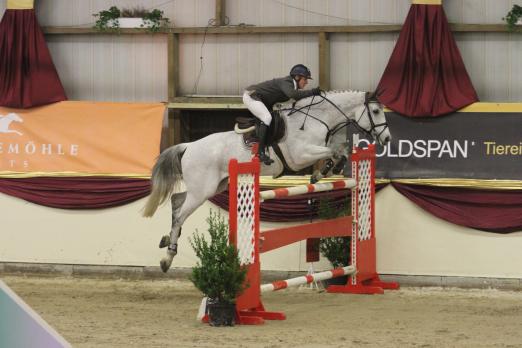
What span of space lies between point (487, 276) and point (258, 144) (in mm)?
3113

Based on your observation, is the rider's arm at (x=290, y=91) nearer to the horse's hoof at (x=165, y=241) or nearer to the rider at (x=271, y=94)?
the rider at (x=271, y=94)

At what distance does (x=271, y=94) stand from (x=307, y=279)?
1.83 m

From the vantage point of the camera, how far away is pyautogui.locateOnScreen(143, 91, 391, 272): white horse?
28.2ft

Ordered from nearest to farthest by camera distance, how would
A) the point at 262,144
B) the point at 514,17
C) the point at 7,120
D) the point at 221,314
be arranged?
the point at 221,314 → the point at 262,144 → the point at 514,17 → the point at 7,120

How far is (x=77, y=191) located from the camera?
10875mm

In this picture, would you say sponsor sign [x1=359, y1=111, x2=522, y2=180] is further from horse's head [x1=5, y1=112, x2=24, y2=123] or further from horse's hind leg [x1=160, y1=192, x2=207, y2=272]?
horse's head [x1=5, y1=112, x2=24, y2=123]

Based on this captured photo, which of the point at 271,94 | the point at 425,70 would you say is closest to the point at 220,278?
the point at 271,94

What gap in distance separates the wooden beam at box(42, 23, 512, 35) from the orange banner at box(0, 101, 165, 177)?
0.99 meters

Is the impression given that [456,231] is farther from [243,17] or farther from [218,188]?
[243,17]

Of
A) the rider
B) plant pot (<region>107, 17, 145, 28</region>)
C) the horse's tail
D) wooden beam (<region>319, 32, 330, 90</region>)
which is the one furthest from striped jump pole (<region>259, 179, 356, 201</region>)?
plant pot (<region>107, 17, 145, 28</region>)

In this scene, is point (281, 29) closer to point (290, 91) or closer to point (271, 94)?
point (271, 94)

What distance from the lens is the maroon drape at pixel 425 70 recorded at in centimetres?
1001

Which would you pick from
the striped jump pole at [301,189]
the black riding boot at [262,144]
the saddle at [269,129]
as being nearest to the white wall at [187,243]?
the striped jump pole at [301,189]

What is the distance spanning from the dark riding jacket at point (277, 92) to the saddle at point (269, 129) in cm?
14
